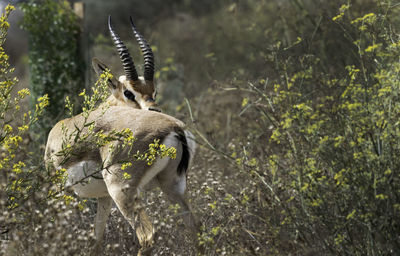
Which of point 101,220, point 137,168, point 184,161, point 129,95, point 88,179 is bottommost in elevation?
point 101,220

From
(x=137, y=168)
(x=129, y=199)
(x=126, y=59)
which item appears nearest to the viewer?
(x=129, y=199)

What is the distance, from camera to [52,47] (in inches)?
345

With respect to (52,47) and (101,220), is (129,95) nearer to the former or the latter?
(101,220)

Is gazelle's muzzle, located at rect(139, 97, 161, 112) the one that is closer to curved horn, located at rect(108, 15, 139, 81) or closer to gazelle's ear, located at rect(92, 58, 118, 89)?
curved horn, located at rect(108, 15, 139, 81)

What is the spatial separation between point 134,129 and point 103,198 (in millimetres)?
1047

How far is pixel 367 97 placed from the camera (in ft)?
14.3

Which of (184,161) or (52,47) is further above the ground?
(184,161)

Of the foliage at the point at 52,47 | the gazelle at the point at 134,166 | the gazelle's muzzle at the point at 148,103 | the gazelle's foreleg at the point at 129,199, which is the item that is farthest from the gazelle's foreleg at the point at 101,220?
the foliage at the point at 52,47

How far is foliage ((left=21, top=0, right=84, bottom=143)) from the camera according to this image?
8656 mm

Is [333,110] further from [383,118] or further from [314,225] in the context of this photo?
[314,225]

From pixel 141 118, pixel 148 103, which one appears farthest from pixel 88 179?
pixel 148 103

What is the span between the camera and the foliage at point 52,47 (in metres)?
8.66

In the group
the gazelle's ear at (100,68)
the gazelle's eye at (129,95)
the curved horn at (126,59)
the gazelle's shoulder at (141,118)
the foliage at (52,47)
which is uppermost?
the gazelle's shoulder at (141,118)

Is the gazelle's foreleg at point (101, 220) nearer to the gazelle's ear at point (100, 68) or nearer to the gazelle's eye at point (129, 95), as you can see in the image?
the gazelle's eye at point (129, 95)
